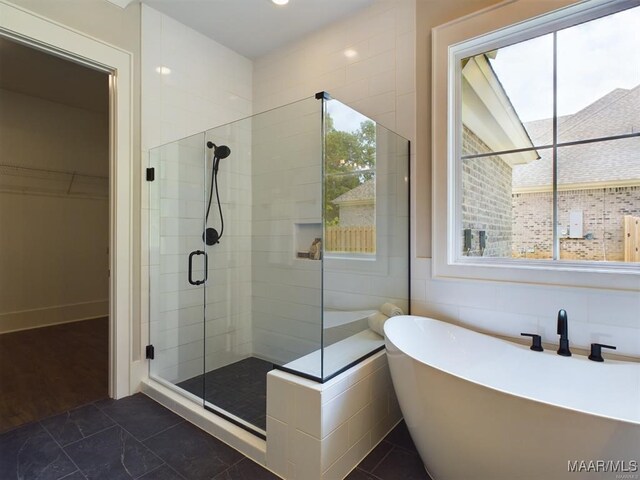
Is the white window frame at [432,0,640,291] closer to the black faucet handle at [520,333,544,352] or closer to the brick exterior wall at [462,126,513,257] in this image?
the brick exterior wall at [462,126,513,257]

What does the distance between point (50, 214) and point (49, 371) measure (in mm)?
2304

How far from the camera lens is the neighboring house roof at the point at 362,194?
→ 212 cm

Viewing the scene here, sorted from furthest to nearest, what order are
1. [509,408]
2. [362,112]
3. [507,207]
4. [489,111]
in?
[362,112] < [489,111] < [507,207] < [509,408]

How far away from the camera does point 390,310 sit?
2.13m

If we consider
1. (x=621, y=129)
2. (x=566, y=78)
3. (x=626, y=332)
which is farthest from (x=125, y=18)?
(x=626, y=332)

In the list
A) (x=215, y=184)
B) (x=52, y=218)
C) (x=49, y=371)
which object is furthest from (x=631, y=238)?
(x=52, y=218)

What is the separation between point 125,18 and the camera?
2258mm

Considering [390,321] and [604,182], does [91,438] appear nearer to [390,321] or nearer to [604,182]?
[390,321]

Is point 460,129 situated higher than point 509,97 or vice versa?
point 509,97

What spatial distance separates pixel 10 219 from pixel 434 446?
4904 mm

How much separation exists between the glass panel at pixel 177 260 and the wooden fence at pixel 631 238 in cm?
265

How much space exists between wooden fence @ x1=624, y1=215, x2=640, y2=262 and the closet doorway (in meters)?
3.59

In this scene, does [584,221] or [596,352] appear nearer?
[596,352]

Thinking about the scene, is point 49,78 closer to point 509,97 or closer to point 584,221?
point 509,97
